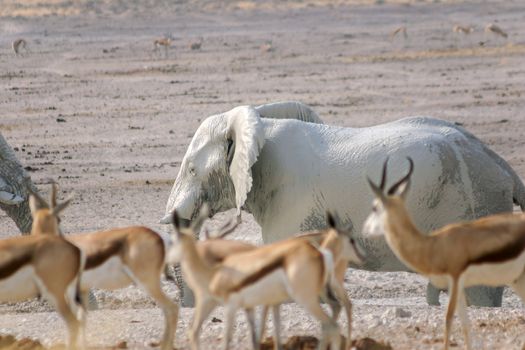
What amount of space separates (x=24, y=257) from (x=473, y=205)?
13.9ft

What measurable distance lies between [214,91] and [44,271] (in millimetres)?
18781

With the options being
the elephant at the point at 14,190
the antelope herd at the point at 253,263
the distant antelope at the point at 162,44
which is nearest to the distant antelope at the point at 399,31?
the distant antelope at the point at 162,44

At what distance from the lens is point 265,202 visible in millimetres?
10531

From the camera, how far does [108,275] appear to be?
7191 mm

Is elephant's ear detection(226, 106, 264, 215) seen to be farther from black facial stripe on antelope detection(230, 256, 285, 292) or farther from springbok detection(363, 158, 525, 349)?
black facial stripe on antelope detection(230, 256, 285, 292)

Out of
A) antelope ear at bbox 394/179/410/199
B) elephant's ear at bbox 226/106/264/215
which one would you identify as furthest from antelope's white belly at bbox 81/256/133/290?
elephant's ear at bbox 226/106/264/215

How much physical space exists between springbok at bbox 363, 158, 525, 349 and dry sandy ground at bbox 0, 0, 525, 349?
83cm

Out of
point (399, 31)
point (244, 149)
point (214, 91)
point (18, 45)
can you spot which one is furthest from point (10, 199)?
point (399, 31)

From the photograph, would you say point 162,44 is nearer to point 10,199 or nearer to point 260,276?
point 10,199

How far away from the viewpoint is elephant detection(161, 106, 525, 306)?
10133 mm

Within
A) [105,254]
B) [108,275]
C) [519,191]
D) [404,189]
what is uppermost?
[404,189]

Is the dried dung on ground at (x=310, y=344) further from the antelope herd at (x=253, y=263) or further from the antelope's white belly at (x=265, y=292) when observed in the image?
the antelope's white belly at (x=265, y=292)

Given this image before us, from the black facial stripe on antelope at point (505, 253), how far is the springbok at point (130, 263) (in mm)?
1503

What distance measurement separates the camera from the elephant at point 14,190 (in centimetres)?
1175
